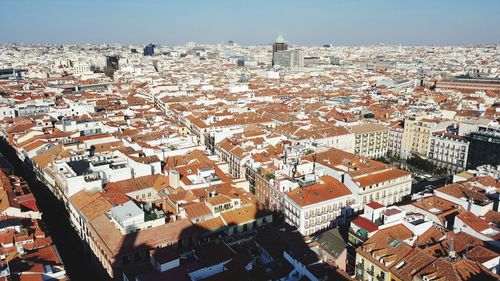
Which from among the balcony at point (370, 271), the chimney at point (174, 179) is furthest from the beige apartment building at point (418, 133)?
the chimney at point (174, 179)

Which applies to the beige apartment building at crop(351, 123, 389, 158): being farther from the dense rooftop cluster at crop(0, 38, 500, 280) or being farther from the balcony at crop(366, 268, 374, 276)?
the balcony at crop(366, 268, 374, 276)

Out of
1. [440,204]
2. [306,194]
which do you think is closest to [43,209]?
[306,194]

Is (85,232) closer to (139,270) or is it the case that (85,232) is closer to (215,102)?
(139,270)

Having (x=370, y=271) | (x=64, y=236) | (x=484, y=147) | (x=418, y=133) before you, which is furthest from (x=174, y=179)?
(x=418, y=133)

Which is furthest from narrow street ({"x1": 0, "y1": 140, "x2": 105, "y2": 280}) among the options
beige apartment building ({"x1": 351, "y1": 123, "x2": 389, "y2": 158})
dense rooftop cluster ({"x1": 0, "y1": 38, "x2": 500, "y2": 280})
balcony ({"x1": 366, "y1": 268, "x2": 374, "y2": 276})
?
beige apartment building ({"x1": 351, "y1": 123, "x2": 389, "y2": 158})

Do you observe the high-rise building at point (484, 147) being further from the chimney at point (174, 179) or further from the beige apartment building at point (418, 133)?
the chimney at point (174, 179)
